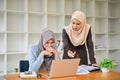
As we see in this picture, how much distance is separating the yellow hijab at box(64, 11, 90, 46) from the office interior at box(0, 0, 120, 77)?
1302 mm

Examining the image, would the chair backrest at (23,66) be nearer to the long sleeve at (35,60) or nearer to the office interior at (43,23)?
the long sleeve at (35,60)

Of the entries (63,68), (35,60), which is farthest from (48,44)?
(63,68)

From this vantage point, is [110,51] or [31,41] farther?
[110,51]

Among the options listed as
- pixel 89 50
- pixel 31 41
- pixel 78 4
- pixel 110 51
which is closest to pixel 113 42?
pixel 110 51

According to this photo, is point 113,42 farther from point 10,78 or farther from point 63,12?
point 10,78

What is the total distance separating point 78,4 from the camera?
13.7 ft

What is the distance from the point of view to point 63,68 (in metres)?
1.75

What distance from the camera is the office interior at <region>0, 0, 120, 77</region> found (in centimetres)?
363

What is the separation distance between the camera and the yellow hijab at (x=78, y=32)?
2.54 meters

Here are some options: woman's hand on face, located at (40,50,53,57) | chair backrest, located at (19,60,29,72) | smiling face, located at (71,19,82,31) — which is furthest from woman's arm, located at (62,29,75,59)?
chair backrest, located at (19,60,29,72)

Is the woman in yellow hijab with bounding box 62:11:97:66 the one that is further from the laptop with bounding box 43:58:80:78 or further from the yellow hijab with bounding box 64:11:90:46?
the laptop with bounding box 43:58:80:78

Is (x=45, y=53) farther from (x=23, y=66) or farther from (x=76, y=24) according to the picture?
(x=76, y=24)

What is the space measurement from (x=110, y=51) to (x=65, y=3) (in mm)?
1709

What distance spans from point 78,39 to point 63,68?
904 mm
